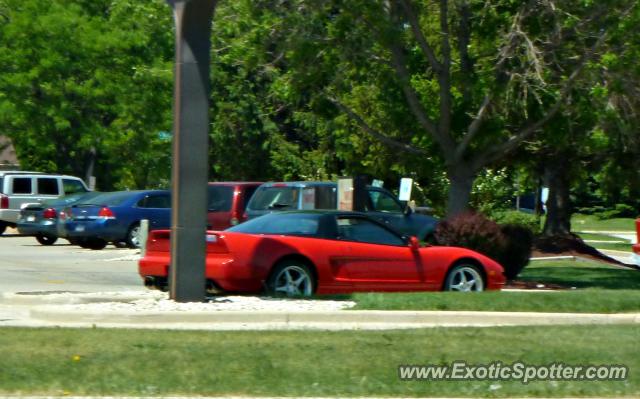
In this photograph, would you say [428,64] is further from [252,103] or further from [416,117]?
[252,103]

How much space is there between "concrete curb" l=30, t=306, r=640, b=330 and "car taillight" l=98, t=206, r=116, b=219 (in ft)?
48.2

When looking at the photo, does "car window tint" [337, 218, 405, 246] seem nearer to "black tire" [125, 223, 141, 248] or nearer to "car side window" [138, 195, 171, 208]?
"black tire" [125, 223, 141, 248]

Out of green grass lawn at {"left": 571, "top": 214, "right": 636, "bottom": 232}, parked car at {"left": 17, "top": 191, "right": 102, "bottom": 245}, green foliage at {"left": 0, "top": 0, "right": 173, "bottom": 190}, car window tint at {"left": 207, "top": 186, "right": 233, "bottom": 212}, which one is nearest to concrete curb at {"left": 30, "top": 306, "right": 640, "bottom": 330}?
car window tint at {"left": 207, "top": 186, "right": 233, "bottom": 212}

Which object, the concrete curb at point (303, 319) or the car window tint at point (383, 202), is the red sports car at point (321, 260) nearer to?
the concrete curb at point (303, 319)

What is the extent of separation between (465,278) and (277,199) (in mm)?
8739

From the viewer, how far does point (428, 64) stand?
2205cm

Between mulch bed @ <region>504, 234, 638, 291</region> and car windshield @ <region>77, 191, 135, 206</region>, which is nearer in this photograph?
car windshield @ <region>77, 191, 135, 206</region>

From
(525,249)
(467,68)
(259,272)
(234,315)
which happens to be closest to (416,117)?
(467,68)

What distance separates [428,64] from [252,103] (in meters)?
28.2

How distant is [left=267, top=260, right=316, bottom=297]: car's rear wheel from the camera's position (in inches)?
617

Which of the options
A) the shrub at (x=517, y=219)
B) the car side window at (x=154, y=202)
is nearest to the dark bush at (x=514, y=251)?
the car side window at (x=154, y=202)

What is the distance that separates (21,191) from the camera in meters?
34.9

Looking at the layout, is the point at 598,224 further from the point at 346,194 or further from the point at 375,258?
the point at 375,258

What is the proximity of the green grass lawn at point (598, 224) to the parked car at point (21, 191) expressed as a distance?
107ft
